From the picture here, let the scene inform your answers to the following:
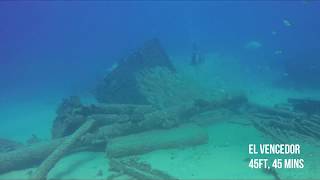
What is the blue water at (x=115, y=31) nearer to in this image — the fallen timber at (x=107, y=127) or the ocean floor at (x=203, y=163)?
the fallen timber at (x=107, y=127)

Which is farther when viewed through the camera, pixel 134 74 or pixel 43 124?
pixel 43 124

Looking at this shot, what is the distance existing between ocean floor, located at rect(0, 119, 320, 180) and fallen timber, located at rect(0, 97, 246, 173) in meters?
0.29

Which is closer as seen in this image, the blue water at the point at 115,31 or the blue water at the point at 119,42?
the blue water at the point at 119,42

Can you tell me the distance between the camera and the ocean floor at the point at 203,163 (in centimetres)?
920

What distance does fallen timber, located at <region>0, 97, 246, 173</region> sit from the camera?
10781 millimetres

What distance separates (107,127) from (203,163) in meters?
2.91

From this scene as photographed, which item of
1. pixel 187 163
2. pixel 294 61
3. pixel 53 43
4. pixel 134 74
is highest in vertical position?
pixel 53 43

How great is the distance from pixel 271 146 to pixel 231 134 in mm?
1814

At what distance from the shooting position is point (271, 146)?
34.8 feet

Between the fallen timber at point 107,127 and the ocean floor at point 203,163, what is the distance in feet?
0.94

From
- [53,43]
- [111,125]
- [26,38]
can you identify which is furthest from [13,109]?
[26,38]

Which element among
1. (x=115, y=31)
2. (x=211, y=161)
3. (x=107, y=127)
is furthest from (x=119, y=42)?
(x=211, y=161)

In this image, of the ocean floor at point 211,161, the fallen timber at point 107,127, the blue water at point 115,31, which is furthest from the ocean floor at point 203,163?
the blue water at point 115,31

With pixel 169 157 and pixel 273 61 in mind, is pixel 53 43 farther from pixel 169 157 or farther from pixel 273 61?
pixel 169 157
